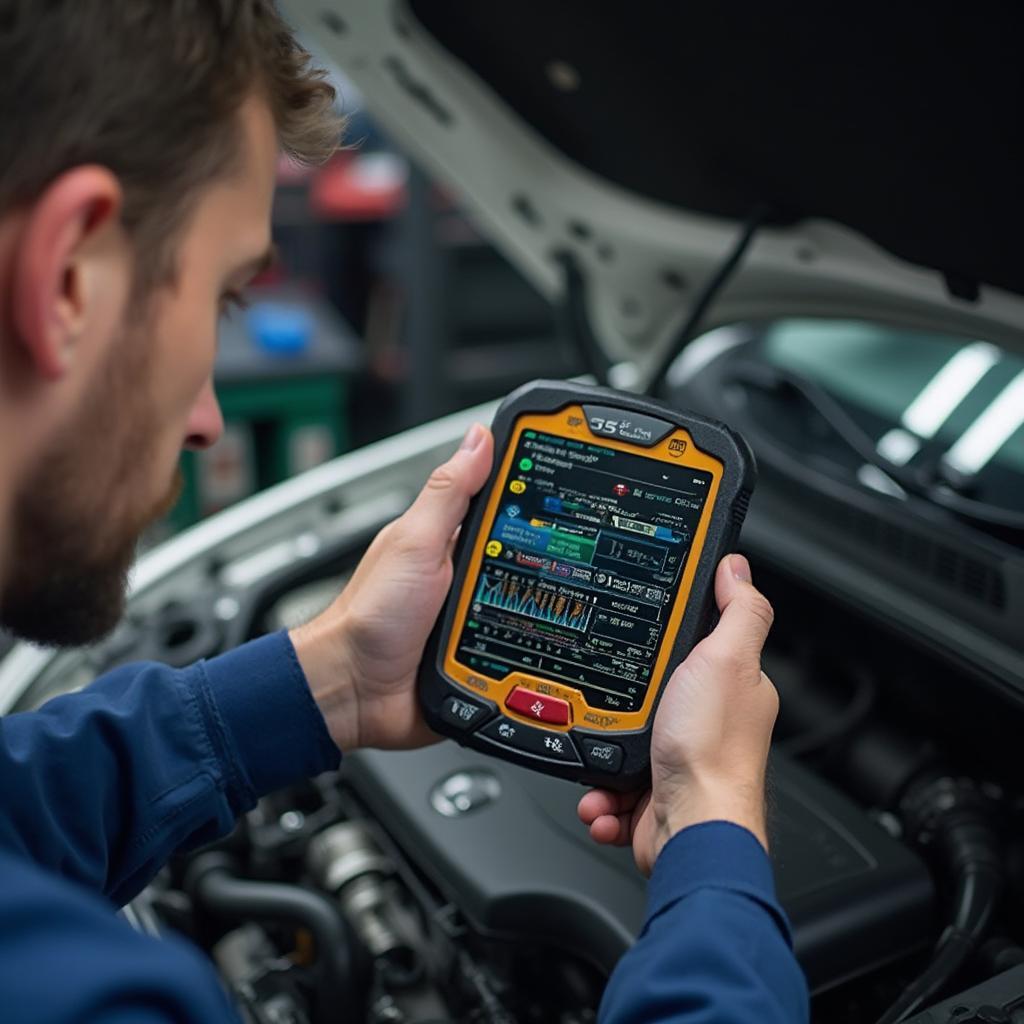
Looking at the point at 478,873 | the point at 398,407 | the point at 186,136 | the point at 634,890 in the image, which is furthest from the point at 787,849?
the point at 398,407

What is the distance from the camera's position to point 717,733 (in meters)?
0.76

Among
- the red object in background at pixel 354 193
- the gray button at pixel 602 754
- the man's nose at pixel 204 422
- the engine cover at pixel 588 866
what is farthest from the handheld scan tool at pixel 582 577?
the red object in background at pixel 354 193

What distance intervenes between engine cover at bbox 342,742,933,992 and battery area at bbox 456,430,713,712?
0.15m

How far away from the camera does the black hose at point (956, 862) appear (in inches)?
33.0

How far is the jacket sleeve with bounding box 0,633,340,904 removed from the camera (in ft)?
2.65

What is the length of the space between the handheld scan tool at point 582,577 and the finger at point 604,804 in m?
→ 0.02

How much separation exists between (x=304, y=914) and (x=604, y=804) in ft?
0.89

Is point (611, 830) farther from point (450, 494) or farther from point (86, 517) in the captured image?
point (86, 517)

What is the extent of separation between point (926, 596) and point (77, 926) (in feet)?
2.54

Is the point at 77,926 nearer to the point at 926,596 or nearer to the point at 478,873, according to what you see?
the point at 478,873

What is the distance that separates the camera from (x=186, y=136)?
658 millimetres

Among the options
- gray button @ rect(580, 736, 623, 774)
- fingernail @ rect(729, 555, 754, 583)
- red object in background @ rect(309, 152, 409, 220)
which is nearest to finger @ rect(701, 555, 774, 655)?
fingernail @ rect(729, 555, 754, 583)

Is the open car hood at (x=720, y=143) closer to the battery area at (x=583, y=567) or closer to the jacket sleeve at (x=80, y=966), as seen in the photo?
the battery area at (x=583, y=567)

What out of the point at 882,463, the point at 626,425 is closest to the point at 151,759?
the point at 626,425
